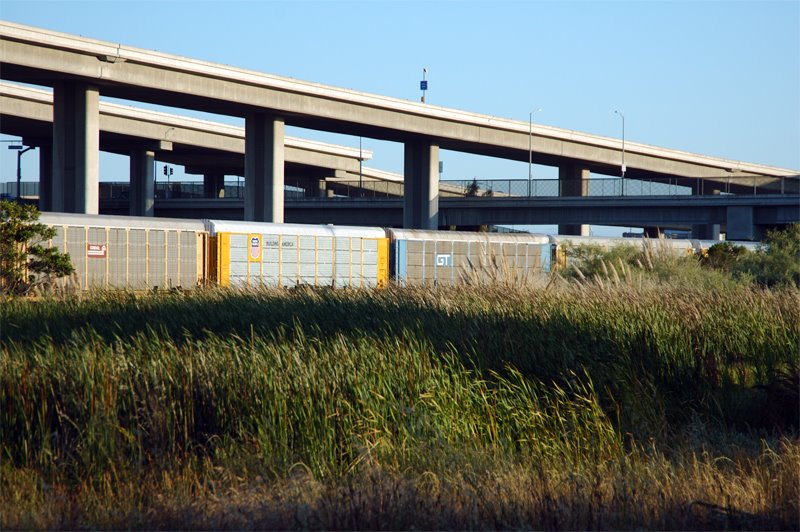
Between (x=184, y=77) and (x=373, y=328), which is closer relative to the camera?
(x=373, y=328)

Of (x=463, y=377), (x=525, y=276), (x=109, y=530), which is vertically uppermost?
(x=525, y=276)

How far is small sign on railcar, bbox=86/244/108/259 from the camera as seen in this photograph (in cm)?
3294

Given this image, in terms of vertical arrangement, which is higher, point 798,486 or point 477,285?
point 477,285

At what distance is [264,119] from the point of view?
6038 cm

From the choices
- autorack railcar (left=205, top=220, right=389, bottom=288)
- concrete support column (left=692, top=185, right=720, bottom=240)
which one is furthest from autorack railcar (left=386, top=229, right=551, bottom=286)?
concrete support column (left=692, top=185, right=720, bottom=240)

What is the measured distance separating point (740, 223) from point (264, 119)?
3620 cm

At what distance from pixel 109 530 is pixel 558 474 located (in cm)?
526

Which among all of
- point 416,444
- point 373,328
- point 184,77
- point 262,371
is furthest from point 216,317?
point 184,77

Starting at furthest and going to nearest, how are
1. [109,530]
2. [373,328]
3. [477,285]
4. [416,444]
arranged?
1. [477,285]
2. [373,328]
3. [416,444]
4. [109,530]

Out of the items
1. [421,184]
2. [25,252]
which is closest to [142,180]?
[421,184]

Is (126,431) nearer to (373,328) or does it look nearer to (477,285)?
(373,328)

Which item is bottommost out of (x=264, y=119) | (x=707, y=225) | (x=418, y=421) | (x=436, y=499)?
(x=436, y=499)

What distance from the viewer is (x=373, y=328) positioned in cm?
1688

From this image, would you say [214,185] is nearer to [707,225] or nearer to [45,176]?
[45,176]
